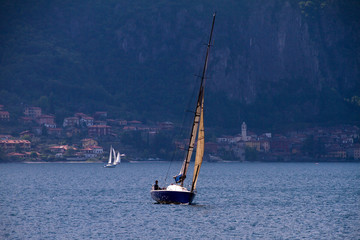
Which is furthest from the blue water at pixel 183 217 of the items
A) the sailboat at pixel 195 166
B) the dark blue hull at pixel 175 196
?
the sailboat at pixel 195 166

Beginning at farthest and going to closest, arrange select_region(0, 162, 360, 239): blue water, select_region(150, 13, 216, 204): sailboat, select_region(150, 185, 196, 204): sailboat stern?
select_region(150, 185, 196, 204): sailboat stern < select_region(150, 13, 216, 204): sailboat < select_region(0, 162, 360, 239): blue water

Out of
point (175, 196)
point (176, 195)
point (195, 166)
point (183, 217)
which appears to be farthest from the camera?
point (175, 196)

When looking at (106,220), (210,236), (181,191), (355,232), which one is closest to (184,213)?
(181,191)

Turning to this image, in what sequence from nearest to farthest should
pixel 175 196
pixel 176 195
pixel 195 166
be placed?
pixel 195 166 < pixel 176 195 < pixel 175 196

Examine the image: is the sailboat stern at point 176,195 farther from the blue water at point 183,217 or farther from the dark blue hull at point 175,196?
the blue water at point 183,217

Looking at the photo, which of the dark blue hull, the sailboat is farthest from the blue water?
the sailboat

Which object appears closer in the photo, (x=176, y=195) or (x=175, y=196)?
(x=176, y=195)

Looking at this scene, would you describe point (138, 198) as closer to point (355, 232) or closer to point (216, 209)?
point (216, 209)

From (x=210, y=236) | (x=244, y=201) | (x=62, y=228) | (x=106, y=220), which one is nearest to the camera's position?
(x=210, y=236)

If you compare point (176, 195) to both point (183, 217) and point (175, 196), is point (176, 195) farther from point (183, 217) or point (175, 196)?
point (183, 217)


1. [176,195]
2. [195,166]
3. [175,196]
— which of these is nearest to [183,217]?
[176,195]

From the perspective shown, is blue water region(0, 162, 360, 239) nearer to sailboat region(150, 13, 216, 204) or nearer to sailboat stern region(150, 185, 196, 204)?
sailboat stern region(150, 185, 196, 204)

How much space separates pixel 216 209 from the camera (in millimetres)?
72062

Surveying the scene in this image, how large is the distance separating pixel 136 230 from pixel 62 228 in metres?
6.28
